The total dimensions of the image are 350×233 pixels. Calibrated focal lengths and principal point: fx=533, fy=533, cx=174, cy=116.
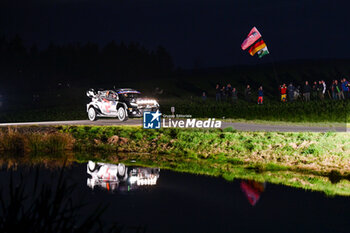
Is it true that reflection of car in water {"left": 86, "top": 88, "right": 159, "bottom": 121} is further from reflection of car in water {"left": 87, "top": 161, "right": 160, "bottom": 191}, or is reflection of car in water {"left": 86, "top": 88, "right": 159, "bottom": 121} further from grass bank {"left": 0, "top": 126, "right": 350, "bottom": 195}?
reflection of car in water {"left": 87, "top": 161, "right": 160, "bottom": 191}

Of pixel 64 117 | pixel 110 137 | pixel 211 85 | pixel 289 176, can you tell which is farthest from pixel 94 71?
pixel 289 176

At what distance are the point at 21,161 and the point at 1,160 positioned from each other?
39.3 inches

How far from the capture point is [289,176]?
1883 centimetres

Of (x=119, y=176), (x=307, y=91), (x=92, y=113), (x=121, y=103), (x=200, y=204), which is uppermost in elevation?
(x=307, y=91)

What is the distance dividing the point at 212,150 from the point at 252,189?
25.2ft

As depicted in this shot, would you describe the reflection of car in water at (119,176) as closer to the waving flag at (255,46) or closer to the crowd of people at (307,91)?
the waving flag at (255,46)

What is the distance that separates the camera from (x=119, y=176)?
61.0 ft

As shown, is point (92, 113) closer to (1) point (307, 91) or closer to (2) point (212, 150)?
(2) point (212, 150)

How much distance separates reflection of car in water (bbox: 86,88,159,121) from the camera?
27312 mm

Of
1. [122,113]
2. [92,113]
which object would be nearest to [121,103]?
[122,113]

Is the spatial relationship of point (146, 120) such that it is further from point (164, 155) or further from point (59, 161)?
point (59, 161)

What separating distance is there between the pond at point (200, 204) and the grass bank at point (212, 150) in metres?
1.67

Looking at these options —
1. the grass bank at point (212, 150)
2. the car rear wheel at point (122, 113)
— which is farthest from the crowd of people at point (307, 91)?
the grass bank at point (212, 150)

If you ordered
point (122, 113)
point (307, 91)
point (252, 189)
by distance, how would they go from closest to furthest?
point (252, 189)
point (122, 113)
point (307, 91)
